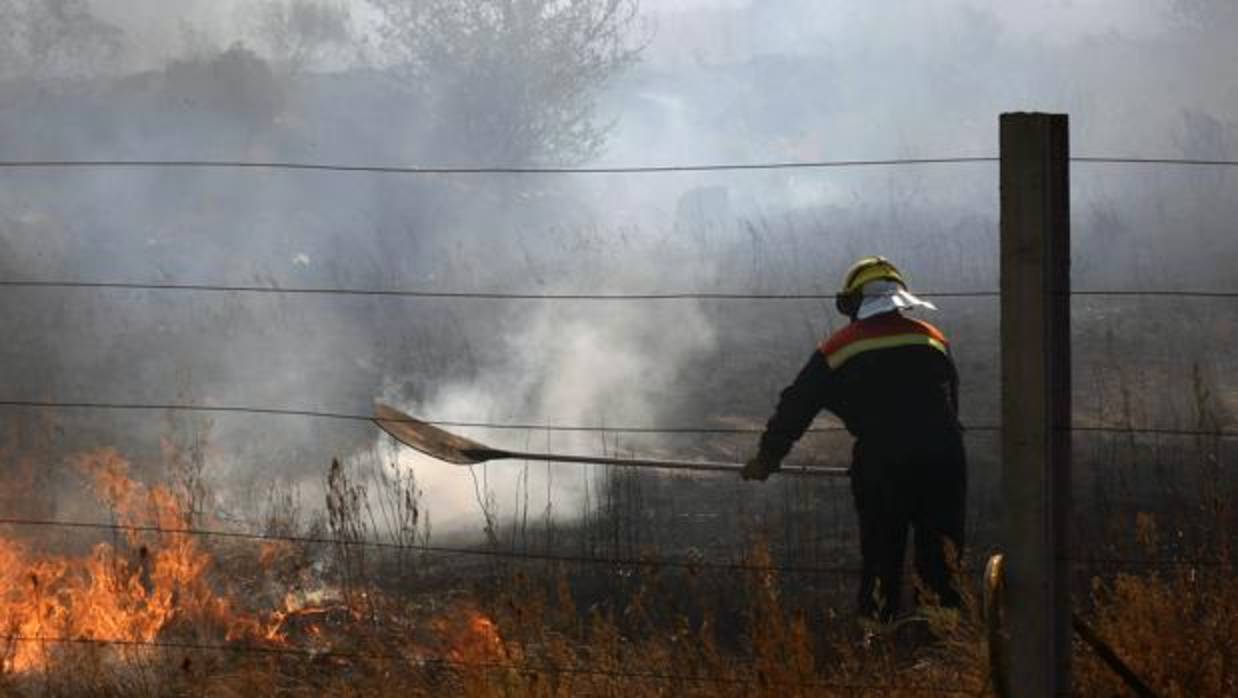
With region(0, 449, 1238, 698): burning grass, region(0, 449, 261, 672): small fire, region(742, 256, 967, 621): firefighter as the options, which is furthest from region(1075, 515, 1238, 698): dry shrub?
region(0, 449, 261, 672): small fire

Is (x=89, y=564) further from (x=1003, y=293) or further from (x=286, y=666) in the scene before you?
(x=1003, y=293)

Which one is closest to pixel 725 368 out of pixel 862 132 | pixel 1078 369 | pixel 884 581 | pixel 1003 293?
pixel 1078 369

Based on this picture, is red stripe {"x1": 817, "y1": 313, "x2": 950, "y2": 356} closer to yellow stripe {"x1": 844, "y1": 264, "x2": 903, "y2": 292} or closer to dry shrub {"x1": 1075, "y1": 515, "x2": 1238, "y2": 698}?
yellow stripe {"x1": 844, "y1": 264, "x2": 903, "y2": 292}

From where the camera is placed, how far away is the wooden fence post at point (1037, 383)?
10.3 feet

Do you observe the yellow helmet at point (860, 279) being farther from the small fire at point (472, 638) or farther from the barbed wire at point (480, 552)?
the small fire at point (472, 638)

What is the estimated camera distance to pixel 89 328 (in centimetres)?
1385

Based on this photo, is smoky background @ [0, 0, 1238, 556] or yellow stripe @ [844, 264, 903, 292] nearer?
yellow stripe @ [844, 264, 903, 292]

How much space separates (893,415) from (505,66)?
18.1 meters

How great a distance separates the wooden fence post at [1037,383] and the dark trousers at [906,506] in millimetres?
2802

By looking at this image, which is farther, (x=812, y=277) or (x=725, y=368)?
(x=812, y=277)

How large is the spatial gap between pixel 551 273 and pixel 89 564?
40.7 feet

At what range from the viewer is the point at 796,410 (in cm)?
589

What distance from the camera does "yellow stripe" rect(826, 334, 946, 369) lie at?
5941 millimetres

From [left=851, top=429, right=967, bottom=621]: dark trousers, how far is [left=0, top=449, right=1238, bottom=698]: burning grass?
0.22m
